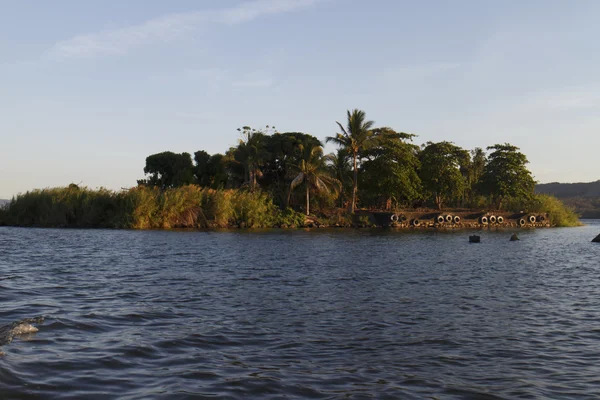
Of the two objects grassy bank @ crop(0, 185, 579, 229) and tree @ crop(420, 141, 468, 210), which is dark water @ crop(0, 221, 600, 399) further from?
tree @ crop(420, 141, 468, 210)

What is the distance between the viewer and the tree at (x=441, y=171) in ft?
225

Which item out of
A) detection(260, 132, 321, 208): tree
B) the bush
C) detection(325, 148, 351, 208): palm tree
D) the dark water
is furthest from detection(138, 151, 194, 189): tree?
the dark water

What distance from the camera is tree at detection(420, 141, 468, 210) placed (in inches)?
2699

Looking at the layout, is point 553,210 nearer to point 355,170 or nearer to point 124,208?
point 355,170

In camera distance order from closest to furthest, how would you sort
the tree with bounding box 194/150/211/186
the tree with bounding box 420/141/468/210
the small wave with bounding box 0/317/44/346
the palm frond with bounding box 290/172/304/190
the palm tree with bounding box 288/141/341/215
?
the small wave with bounding box 0/317/44/346 → the palm frond with bounding box 290/172/304/190 → the palm tree with bounding box 288/141/341/215 → the tree with bounding box 420/141/468/210 → the tree with bounding box 194/150/211/186

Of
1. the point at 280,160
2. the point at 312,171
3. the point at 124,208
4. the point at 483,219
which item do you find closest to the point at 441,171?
the point at 483,219

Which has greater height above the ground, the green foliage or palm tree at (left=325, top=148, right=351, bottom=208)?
palm tree at (left=325, top=148, right=351, bottom=208)

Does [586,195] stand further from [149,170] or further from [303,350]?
[303,350]

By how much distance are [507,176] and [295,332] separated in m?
67.1

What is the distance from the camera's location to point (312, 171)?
199 ft

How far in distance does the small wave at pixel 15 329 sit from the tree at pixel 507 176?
6772 centimetres

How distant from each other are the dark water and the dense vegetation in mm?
30665

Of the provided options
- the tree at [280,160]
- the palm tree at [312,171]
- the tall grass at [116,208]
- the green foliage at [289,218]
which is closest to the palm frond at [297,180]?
the palm tree at [312,171]

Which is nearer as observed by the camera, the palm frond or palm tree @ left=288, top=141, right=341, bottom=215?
the palm frond
